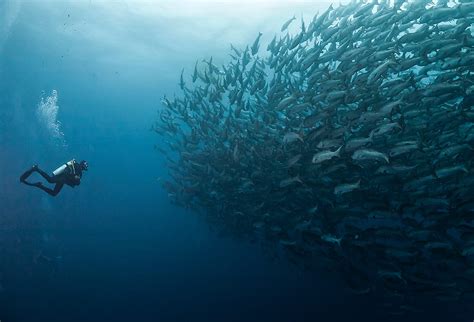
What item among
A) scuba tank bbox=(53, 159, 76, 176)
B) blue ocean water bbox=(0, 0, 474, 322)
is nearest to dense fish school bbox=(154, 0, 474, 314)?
scuba tank bbox=(53, 159, 76, 176)

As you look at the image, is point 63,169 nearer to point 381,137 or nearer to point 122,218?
point 381,137

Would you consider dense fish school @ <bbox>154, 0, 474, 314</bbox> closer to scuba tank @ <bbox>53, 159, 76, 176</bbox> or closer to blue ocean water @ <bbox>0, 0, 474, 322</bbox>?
scuba tank @ <bbox>53, 159, 76, 176</bbox>

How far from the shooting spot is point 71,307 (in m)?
22.0

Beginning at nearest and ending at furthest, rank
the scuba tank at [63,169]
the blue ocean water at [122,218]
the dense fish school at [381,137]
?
the dense fish school at [381,137] → the scuba tank at [63,169] → the blue ocean water at [122,218]

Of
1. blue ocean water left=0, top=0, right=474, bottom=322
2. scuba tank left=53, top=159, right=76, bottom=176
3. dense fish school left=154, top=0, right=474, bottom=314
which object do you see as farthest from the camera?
blue ocean water left=0, top=0, right=474, bottom=322

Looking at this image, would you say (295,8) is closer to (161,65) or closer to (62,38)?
(161,65)

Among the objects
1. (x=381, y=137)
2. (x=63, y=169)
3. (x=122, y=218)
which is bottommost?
(x=63, y=169)

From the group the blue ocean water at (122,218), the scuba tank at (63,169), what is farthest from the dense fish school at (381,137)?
the blue ocean water at (122,218)

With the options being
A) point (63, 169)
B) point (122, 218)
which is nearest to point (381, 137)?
point (63, 169)

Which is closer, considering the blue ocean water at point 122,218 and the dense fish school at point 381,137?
the dense fish school at point 381,137

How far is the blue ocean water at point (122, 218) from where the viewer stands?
1955cm

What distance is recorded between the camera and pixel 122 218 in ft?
102

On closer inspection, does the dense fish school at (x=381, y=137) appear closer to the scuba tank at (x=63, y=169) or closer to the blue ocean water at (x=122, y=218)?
the scuba tank at (x=63, y=169)

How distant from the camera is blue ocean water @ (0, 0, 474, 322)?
19.5m
